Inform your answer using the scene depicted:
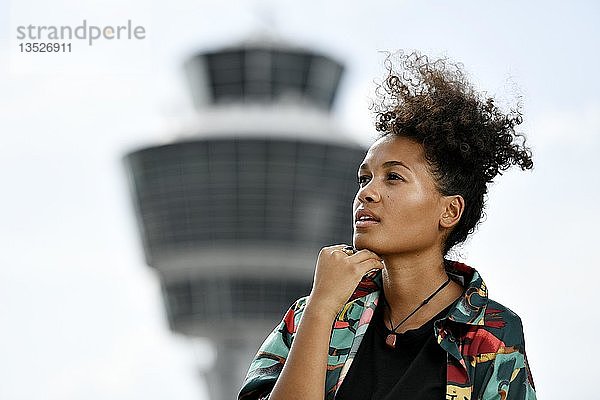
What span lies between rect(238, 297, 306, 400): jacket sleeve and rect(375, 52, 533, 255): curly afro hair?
39 centimetres

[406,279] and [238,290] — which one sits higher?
[406,279]

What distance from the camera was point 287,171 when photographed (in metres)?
55.0

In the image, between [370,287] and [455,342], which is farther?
[370,287]

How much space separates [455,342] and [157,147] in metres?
53.2

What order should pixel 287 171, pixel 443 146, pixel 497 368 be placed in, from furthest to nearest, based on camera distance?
1. pixel 287 171
2. pixel 443 146
3. pixel 497 368

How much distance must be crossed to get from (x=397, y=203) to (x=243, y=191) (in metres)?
53.1

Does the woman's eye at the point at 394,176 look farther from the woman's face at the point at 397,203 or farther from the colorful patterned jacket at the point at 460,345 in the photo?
the colorful patterned jacket at the point at 460,345

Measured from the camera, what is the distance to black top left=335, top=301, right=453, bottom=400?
2.48m

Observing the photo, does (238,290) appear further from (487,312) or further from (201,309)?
(487,312)

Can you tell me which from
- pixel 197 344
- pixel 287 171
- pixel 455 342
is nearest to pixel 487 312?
pixel 455 342

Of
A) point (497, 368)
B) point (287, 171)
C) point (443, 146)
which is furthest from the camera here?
point (287, 171)

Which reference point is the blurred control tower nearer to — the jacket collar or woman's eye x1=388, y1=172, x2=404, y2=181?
the jacket collar

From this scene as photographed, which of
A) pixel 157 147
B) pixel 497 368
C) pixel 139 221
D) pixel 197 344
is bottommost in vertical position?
pixel 197 344

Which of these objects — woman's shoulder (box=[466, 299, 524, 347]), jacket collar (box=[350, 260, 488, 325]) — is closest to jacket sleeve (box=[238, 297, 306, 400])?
jacket collar (box=[350, 260, 488, 325])
